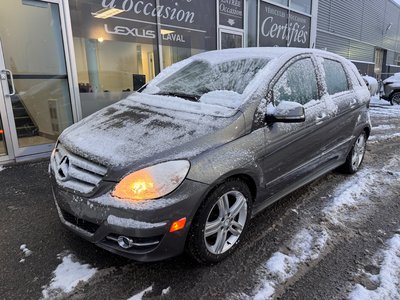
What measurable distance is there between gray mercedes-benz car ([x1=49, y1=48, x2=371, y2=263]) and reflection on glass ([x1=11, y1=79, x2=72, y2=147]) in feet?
9.07

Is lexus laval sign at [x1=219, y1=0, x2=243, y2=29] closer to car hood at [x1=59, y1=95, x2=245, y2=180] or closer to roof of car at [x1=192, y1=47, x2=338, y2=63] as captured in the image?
roof of car at [x1=192, y1=47, x2=338, y2=63]

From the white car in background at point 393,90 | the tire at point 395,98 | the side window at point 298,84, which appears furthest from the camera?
the tire at point 395,98

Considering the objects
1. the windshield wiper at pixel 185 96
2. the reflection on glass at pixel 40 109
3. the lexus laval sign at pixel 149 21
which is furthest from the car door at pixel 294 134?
the lexus laval sign at pixel 149 21

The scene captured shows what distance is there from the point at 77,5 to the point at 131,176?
4.95 meters

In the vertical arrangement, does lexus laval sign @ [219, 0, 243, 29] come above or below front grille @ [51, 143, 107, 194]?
above

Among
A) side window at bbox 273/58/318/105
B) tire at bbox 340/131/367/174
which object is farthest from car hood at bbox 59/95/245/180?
tire at bbox 340/131/367/174

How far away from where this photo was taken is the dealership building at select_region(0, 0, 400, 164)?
198 inches

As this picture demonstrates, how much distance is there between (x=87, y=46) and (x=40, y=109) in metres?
1.50

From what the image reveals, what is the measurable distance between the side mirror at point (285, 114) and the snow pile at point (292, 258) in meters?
1.06

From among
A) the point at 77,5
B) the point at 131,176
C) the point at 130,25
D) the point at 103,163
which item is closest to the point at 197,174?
the point at 131,176

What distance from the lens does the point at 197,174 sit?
211 centimetres

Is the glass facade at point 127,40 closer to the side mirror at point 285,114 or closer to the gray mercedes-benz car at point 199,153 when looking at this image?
the gray mercedes-benz car at point 199,153

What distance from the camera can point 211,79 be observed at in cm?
309

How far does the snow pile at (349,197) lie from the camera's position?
327cm
